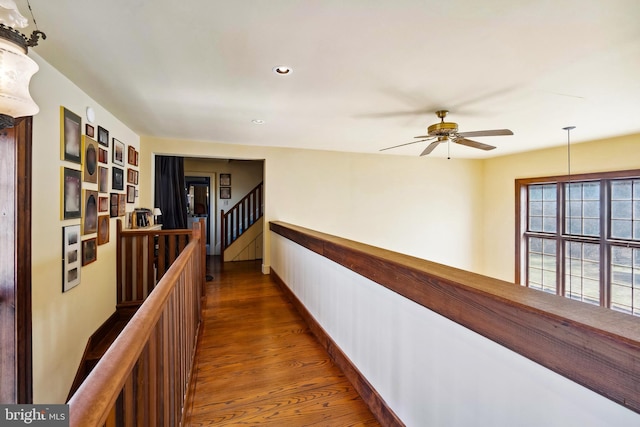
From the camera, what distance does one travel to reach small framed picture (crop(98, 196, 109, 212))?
9.75 feet

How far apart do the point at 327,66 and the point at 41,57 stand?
201 centimetres

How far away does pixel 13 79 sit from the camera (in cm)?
128

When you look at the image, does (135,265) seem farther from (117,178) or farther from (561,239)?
(561,239)

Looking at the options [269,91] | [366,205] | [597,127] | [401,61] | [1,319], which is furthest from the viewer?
[366,205]

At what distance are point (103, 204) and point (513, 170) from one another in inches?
266

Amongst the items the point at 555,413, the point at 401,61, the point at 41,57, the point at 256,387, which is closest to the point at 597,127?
the point at 401,61

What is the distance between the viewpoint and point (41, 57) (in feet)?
6.58

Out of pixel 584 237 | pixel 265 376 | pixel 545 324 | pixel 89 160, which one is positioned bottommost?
pixel 265 376

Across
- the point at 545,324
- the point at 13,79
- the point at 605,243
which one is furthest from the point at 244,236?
the point at 605,243

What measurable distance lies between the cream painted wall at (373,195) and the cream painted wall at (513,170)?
25 centimetres

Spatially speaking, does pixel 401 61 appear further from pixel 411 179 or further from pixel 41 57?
pixel 411 179

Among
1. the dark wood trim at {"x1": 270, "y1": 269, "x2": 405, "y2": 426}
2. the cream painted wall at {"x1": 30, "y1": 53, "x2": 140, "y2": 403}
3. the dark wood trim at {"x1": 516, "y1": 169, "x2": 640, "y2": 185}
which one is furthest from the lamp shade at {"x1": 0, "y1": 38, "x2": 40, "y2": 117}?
the dark wood trim at {"x1": 516, "y1": 169, "x2": 640, "y2": 185}

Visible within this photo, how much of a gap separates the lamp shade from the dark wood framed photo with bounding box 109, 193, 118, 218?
2183mm

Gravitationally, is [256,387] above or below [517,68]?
below
